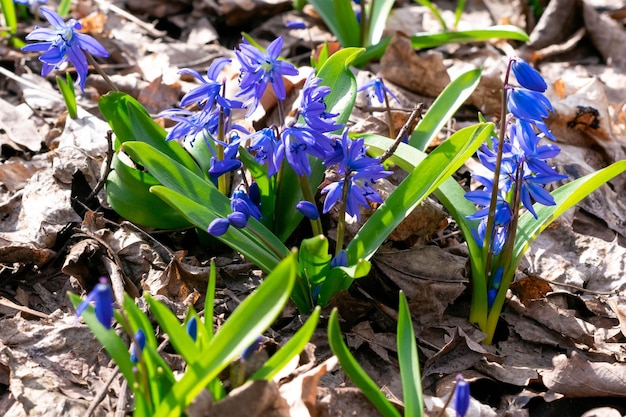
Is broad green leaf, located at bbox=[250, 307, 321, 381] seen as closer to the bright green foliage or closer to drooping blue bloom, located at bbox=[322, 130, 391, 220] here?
the bright green foliage

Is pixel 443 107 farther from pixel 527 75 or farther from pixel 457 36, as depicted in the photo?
pixel 457 36

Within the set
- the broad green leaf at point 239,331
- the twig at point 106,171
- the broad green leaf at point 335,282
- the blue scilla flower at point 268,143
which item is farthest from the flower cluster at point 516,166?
the twig at point 106,171

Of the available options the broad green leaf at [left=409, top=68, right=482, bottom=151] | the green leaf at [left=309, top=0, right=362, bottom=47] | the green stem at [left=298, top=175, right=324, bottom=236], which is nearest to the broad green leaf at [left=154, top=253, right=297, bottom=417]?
the green stem at [left=298, top=175, right=324, bottom=236]

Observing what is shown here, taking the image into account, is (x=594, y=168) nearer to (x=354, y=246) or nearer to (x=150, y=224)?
(x=354, y=246)

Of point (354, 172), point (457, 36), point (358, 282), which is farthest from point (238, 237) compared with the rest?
point (457, 36)

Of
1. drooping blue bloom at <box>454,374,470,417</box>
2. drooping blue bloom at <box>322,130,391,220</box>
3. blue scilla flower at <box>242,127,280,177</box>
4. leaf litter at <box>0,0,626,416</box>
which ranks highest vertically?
blue scilla flower at <box>242,127,280,177</box>
